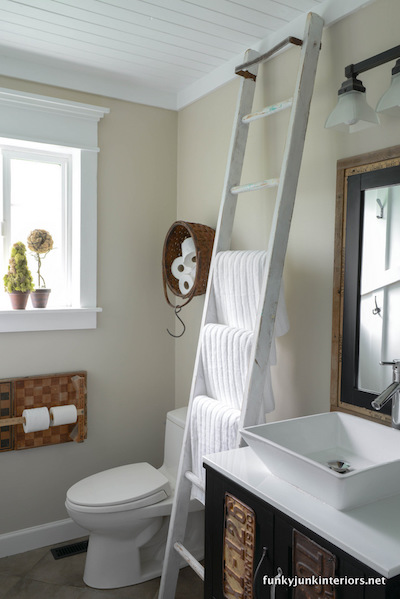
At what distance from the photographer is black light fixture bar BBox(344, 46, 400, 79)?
1539mm

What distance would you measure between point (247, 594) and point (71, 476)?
4.78ft

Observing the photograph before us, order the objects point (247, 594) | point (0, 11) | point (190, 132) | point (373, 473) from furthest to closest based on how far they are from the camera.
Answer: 1. point (190, 132)
2. point (0, 11)
3. point (247, 594)
4. point (373, 473)

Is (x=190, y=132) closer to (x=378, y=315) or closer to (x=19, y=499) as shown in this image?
(x=378, y=315)

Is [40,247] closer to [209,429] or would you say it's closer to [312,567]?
[209,429]

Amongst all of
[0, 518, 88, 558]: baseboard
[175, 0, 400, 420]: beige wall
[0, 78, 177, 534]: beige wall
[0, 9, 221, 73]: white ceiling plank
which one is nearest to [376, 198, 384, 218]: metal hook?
[175, 0, 400, 420]: beige wall

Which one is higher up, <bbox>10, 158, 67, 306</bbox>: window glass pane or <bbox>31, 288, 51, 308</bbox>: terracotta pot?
<bbox>10, 158, 67, 306</bbox>: window glass pane

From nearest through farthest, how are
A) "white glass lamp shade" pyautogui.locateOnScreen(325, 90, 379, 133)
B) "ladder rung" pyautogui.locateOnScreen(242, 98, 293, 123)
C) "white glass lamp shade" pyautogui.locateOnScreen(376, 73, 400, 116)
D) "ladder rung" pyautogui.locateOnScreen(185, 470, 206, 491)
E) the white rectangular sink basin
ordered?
the white rectangular sink basin < "white glass lamp shade" pyautogui.locateOnScreen(376, 73, 400, 116) < "white glass lamp shade" pyautogui.locateOnScreen(325, 90, 379, 133) < "ladder rung" pyautogui.locateOnScreen(242, 98, 293, 123) < "ladder rung" pyautogui.locateOnScreen(185, 470, 206, 491)

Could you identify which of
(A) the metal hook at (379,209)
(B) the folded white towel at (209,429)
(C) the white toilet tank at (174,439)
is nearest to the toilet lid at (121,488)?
(C) the white toilet tank at (174,439)

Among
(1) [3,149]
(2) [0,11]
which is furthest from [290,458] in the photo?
(1) [3,149]

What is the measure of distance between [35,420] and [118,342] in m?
0.58

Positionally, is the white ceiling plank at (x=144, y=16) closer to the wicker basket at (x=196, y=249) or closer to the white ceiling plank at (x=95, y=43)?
the white ceiling plank at (x=95, y=43)

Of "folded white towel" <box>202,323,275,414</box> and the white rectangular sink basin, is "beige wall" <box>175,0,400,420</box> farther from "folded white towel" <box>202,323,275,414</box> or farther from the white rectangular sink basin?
the white rectangular sink basin

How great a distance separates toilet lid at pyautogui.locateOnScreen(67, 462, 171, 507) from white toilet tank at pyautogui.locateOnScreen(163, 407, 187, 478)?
0.35 ft

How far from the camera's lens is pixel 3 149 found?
2498 millimetres
